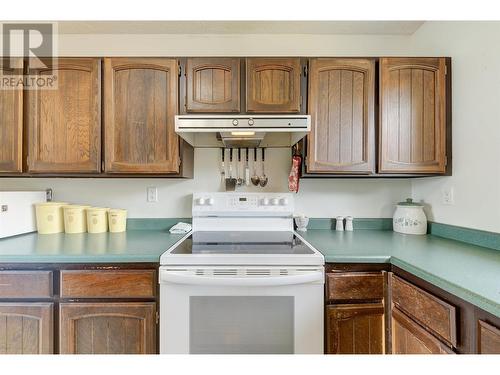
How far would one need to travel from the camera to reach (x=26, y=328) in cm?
126

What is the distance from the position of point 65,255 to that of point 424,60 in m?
2.24

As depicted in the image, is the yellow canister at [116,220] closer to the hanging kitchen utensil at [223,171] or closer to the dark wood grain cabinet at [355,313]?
the hanging kitchen utensil at [223,171]

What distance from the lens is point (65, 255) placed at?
127 centimetres

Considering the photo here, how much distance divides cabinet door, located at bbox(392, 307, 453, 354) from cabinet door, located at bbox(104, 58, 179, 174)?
139 cm

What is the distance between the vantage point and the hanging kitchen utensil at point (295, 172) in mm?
1771

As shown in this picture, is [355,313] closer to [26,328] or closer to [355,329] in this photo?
[355,329]

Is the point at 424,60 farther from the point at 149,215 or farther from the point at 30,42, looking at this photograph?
the point at 30,42

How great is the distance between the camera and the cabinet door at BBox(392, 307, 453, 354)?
99 centimetres

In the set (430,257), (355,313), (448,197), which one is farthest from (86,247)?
(448,197)

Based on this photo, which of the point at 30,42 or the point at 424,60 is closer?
the point at 424,60

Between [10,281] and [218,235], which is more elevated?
[218,235]

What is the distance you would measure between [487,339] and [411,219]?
1.07m

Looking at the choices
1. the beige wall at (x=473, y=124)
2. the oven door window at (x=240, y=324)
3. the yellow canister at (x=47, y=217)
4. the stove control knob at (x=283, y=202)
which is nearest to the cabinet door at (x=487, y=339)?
the oven door window at (x=240, y=324)
